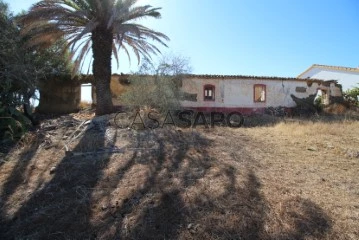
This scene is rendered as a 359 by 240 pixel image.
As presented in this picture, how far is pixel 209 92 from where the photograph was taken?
19266 millimetres

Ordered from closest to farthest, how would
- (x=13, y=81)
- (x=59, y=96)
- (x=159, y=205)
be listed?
1. (x=159, y=205)
2. (x=13, y=81)
3. (x=59, y=96)

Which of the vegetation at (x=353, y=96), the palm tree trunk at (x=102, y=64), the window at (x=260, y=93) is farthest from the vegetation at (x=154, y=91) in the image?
the vegetation at (x=353, y=96)

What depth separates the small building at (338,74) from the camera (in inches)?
997

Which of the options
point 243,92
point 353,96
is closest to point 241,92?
A: point 243,92

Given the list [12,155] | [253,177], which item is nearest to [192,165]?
A: [253,177]

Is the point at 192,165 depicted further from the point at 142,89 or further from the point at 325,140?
the point at 142,89

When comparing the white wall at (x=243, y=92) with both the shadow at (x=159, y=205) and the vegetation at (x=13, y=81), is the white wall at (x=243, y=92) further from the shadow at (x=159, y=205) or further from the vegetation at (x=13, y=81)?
the shadow at (x=159, y=205)

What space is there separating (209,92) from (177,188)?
554 inches

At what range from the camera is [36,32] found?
1287cm

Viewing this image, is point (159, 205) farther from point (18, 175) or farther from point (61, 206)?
point (18, 175)

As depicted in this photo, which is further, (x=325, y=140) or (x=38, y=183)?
(x=325, y=140)

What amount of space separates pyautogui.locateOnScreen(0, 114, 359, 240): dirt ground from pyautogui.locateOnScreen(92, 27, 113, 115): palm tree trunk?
4.77m

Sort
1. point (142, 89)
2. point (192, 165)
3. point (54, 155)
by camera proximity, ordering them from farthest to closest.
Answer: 1. point (142, 89)
2. point (54, 155)
3. point (192, 165)

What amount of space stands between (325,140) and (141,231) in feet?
22.7
